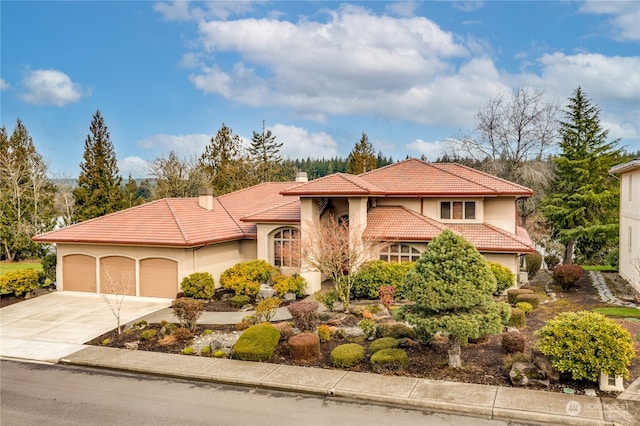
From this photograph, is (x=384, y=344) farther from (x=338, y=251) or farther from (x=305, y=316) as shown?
(x=338, y=251)

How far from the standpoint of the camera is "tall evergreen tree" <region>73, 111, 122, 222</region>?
4066 cm

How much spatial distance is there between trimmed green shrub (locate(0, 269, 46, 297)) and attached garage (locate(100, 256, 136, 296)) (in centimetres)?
304

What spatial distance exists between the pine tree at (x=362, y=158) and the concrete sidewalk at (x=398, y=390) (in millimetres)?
46201

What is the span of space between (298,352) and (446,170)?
1590 cm

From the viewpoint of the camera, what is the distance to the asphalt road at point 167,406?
9055 mm

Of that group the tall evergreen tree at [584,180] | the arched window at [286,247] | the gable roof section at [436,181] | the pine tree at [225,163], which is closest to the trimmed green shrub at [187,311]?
the arched window at [286,247]

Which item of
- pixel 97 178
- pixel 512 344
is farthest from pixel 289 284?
pixel 97 178

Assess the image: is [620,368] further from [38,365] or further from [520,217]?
[520,217]

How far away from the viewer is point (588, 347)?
9.93 meters

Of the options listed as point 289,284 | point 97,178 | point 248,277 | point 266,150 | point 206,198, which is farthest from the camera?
point 266,150

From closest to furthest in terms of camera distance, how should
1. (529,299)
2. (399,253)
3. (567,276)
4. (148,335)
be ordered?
(148,335), (529,299), (567,276), (399,253)

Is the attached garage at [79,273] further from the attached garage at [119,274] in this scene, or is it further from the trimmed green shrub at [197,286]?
the trimmed green shrub at [197,286]

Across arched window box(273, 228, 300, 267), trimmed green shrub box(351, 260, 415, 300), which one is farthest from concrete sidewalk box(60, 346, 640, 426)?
arched window box(273, 228, 300, 267)

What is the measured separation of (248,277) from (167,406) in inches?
437
